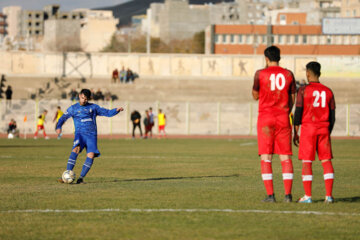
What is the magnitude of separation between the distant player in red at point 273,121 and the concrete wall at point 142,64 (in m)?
65.0

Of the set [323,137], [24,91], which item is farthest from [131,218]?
[24,91]

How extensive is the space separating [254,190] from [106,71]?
64301 millimetres

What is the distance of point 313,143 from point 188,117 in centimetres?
4211

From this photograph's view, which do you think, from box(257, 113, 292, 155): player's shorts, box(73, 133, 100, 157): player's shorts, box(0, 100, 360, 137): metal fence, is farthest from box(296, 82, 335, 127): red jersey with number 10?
box(0, 100, 360, 137): metal fence

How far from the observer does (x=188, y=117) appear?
53.2 metres

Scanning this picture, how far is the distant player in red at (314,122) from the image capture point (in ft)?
36.6

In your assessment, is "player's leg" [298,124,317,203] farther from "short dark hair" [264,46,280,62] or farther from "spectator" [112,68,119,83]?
"spectator" [112,68,119,83]

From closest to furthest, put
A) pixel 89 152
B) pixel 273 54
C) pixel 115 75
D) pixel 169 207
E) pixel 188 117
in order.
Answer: pixel 169 207 → pixel 273 54 → pixel 89 152 → pixel 188 117 → pixel 115 75

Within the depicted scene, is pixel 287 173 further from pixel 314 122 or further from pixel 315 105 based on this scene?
pixel 315 105

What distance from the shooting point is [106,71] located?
76562 millimetres

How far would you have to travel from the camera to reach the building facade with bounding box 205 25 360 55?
12631 cm

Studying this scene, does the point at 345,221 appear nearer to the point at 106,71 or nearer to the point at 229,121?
the point at 229,121

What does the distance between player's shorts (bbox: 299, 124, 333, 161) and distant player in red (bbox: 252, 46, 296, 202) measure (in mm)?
262

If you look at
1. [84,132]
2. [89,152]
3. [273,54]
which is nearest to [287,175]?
[273,54]
